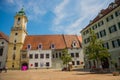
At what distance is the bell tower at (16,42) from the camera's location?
157 ft

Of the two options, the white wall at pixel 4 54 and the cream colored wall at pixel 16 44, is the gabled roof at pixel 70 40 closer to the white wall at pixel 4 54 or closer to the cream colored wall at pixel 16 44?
the cream colored wall at pixel 16 44

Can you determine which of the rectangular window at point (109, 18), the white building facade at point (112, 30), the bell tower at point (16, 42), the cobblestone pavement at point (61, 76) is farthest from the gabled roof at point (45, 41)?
the cobblestone pavement at point (61, 76)

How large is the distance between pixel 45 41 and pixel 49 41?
175cm

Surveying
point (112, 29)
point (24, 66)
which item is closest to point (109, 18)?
point (112, 29)

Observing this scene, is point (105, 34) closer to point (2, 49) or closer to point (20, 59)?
point (20, 59)

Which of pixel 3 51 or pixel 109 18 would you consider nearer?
pixel 109 18

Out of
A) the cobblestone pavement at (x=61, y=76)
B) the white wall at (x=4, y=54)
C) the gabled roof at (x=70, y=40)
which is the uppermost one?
the gabled roof at (x=70, y=40)

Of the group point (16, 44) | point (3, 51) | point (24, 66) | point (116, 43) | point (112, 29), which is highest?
point (16, 44)

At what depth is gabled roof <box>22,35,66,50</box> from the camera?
5115 centimetres

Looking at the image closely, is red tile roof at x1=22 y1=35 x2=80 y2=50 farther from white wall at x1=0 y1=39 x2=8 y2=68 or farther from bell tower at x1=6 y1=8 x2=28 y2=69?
white wall at x1=0 y1=39 x2=8 y2=68

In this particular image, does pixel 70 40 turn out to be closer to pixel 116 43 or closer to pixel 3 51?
pixel 116 43

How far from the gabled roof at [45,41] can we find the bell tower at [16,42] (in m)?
2.79

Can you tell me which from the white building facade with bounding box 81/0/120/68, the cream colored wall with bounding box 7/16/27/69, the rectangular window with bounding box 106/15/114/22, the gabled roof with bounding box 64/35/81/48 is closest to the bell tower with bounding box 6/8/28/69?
the cream colored wall with bounding box 7/16/27/69

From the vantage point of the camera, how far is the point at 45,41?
5372 centimetres
